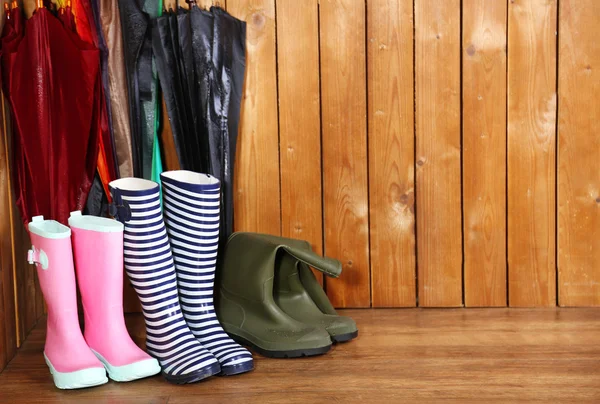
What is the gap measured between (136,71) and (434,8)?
805mm

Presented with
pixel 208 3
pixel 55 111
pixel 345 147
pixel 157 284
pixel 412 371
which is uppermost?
pixel 208 3

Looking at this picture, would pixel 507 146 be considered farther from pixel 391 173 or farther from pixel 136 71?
pixel 136 71

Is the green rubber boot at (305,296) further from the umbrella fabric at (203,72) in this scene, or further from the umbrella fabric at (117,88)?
the umbrella fabric at (117,88)

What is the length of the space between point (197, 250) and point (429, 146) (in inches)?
28.4

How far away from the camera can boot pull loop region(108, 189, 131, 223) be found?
62.4 inches

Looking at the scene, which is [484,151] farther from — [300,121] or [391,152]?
[300,121]

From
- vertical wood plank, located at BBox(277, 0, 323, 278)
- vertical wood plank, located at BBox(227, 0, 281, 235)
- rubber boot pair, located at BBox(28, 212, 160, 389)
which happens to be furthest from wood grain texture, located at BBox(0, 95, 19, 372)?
vertical wood plank, located at BBox(277, 0, 323, 278)

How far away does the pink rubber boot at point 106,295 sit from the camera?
62.0 inches

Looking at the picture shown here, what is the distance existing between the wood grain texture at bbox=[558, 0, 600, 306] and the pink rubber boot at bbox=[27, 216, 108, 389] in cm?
126

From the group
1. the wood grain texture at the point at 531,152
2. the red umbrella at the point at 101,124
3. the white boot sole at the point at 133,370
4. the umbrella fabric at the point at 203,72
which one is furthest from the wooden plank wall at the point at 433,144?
the white boot sole at the point at 133,370

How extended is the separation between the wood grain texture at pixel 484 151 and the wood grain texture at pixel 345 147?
28 centimetres

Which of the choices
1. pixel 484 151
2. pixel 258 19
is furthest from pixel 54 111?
pixel 484 151

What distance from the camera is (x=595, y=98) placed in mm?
1981

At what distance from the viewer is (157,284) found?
1.62m
